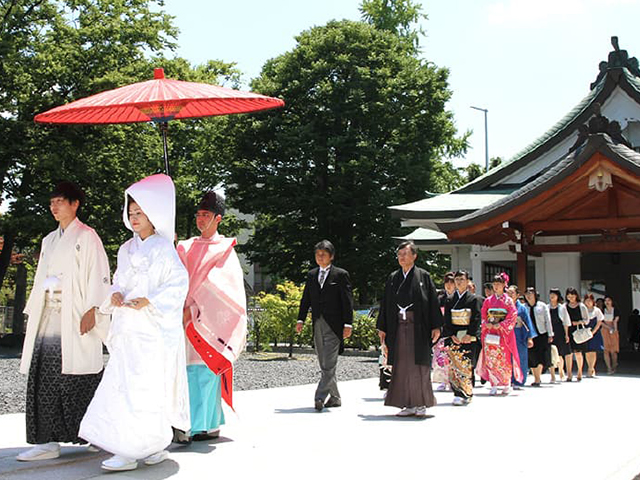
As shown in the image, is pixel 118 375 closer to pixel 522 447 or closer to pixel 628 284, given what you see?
pixel 522 447

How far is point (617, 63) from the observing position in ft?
67.9

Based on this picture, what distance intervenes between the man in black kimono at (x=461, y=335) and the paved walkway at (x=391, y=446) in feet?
1.02

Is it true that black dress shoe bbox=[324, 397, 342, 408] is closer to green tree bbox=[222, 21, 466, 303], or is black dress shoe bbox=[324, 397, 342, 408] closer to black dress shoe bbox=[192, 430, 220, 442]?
black dress shoe bbox=[192, 430, 220, 442]

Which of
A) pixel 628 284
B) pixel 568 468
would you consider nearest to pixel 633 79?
pixel 628 284

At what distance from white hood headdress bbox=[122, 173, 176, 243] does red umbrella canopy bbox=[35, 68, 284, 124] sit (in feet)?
2.38

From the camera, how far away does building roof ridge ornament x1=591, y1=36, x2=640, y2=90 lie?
20703 mm

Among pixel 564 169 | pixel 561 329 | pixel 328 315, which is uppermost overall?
pixel 564 169

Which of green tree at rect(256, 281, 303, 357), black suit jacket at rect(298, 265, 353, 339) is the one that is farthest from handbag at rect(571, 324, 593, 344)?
green tree at rect(256, 281, 303, 357)

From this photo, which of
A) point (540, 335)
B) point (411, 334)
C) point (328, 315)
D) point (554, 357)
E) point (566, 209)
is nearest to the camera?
point (411, 334)

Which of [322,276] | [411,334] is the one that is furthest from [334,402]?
[322,276]

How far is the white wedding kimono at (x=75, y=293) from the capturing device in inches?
231

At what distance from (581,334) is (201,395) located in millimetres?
10350

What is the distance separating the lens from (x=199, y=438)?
264 inches

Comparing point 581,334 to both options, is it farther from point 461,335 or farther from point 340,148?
→ point 340,148
